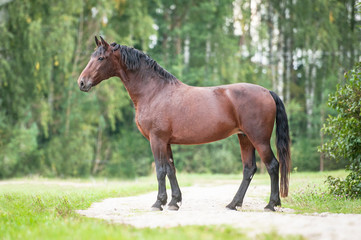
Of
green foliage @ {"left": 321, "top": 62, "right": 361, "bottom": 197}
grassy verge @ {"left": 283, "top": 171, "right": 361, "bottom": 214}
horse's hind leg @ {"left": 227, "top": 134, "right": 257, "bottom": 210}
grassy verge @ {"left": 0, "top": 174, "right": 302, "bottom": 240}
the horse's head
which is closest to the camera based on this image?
grassy verge @ {"left": 0, "top": 174, "right": 302, "bottom": 240}

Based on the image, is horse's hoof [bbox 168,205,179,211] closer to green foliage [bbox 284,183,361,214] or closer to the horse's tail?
the horse's tail

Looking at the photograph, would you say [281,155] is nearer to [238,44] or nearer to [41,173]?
[41,173]

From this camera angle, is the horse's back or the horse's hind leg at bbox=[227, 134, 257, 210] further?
the horse's hind leg at bbox=[227, 134, 257, 210]

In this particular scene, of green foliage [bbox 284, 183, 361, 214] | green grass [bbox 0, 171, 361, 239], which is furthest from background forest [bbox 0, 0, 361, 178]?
green grass [bbox 0, 171, 361, 239]

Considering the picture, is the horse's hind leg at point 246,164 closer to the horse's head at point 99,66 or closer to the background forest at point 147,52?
the horse's head at point 99,66

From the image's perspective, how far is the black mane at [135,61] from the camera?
7473 millimetres

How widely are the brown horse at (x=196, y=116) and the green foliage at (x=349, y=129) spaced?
189cm

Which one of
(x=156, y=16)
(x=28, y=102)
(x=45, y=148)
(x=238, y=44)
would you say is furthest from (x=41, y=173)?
(x=238, y=44)

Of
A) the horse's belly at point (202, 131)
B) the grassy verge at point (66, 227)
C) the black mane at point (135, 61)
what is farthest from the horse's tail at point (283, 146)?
the grassy verge at point (66, 227)

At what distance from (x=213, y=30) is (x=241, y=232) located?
2211cm

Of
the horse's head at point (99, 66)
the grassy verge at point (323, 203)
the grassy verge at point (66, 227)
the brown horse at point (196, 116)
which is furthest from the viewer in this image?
the horse's head at point (99, 66)

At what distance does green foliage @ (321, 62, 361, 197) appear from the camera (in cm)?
838

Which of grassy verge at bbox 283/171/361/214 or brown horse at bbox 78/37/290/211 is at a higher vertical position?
brown horse at bbox 78/37/290/211

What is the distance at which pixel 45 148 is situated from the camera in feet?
67.3
